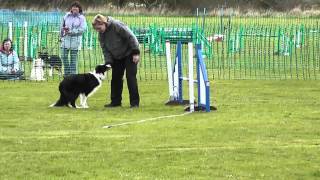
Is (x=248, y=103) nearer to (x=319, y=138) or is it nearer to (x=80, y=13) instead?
(x=319, y=138)

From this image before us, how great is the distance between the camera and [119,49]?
12664 millimetres

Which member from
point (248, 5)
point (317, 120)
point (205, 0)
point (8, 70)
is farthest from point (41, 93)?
point (248, 5)

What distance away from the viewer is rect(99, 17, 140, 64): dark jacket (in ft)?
41.2

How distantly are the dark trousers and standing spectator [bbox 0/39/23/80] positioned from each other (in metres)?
5.12

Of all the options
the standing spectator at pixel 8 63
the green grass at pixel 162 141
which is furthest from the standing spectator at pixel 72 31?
the green grass at pixel 162 141

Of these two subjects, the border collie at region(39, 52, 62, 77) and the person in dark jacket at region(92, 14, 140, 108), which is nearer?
the person in dark jacket at region(92, 14, 140, 108)

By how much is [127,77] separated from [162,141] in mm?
3887

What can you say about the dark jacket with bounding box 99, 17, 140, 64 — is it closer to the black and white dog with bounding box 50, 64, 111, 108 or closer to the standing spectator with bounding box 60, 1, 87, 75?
the black and white dog with bounding box 50, 64, 111, 108

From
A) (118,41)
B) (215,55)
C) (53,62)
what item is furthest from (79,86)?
(215,55)

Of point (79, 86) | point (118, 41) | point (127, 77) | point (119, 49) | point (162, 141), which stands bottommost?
point (162, 141)

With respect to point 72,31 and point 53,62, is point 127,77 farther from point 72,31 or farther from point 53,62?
point 53,62

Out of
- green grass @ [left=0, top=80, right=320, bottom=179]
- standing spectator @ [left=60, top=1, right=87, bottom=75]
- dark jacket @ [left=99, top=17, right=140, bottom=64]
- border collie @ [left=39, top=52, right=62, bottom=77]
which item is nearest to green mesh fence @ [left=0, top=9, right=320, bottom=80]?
border collie @ [left=39, top=52, right=62, bottom=77]

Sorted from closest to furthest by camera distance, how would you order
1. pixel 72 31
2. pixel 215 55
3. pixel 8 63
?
pixel 72 31
pixel 8 63
pixel 215 55

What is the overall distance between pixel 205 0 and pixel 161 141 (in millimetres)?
44071
